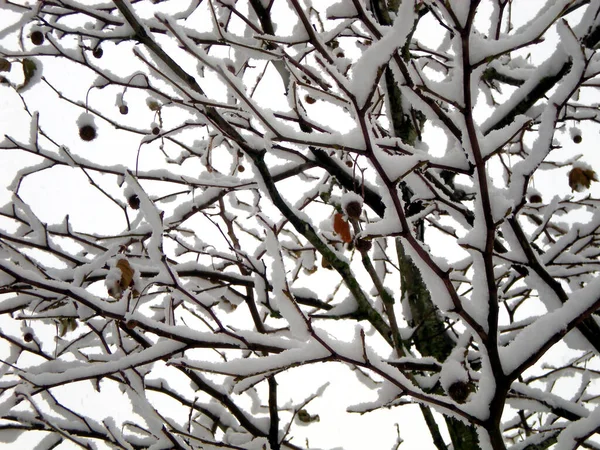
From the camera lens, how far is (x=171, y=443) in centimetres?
145

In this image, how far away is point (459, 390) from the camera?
1090 millimetres

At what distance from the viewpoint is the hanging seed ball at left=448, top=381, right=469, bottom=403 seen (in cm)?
109

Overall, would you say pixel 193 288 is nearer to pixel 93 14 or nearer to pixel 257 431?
pixel 257 431

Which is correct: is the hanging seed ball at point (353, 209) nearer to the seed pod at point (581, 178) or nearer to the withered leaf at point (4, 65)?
the seed pod at point (581, 178)

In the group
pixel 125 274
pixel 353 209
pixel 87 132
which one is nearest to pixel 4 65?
pixel 87 132

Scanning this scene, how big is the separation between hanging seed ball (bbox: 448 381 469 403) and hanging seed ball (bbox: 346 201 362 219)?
483mm

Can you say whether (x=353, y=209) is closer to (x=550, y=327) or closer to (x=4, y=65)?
(x=550, y=327)

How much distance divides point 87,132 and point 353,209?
5.55 ft

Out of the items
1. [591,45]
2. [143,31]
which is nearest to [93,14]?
[143,31]

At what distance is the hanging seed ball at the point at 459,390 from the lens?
1086 mm

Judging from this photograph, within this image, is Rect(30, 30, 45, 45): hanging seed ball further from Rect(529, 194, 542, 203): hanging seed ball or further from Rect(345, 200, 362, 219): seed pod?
Rect(529, 194, 542, 203): hanging seed ball

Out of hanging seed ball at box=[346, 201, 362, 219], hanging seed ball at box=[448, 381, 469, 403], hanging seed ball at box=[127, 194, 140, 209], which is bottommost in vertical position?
hanging seed ball at box=[448, 381, 469, 403]

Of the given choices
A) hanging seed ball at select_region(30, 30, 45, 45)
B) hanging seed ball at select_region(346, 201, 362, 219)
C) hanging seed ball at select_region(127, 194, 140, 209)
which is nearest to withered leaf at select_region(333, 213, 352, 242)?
hanging seed ball at select_region(346, 201, 362, 219)

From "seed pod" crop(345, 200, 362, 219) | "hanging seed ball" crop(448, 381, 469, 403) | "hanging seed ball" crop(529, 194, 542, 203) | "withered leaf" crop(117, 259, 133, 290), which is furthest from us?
"hanging seed ball" crop(529, 194, 542, 203)
